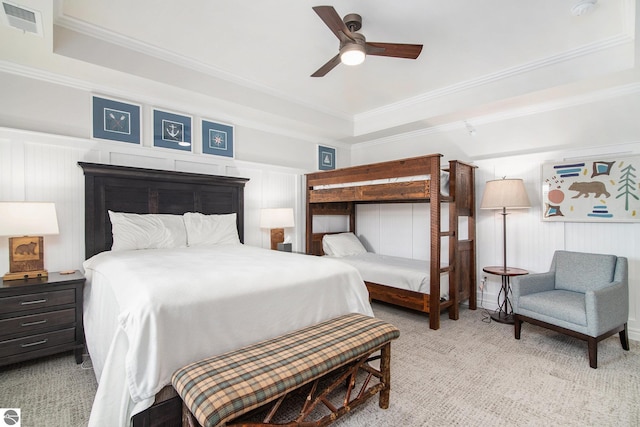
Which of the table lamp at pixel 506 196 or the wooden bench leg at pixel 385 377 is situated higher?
the table lamp at pixel 506 196

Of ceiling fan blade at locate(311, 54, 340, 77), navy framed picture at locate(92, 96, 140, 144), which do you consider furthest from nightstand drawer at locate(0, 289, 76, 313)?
ceiling fan blade at locate(311, 54, 340, 77)

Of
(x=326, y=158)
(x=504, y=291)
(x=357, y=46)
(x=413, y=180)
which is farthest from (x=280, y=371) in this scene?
(x=326, y=158)

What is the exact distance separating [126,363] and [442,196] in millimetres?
3156

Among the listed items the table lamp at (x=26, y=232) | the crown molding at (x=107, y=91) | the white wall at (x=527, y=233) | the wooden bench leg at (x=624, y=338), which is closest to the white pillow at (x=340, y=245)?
the white wall at (x=527, y=233)

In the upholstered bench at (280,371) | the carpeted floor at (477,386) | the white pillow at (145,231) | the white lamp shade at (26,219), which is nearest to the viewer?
the upholstered bench at (280,371)

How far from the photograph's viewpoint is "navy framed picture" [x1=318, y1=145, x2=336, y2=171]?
17.2 ft

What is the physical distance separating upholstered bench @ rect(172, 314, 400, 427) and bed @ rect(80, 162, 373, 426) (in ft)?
0.44

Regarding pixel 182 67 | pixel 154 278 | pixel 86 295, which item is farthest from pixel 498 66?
pixel 86 295

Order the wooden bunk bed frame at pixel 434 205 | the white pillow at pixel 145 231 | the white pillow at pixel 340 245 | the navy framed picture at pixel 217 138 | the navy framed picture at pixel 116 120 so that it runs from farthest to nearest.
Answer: the white pillow at pixel 340 245 < the navy framed picture at pixel 217 138 < the wooden bunk bed frame at pixel 434 205 < the navy framed picture at pixel 116 120 < the white pillow at pixel 145 231

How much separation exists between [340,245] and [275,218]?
1.17 m

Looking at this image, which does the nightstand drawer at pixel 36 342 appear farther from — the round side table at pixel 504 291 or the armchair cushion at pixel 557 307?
the round side table at pixel 504 291

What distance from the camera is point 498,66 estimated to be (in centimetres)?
329

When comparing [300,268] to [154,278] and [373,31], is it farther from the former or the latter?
[373,31]

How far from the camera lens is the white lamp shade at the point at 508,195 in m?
3.34
